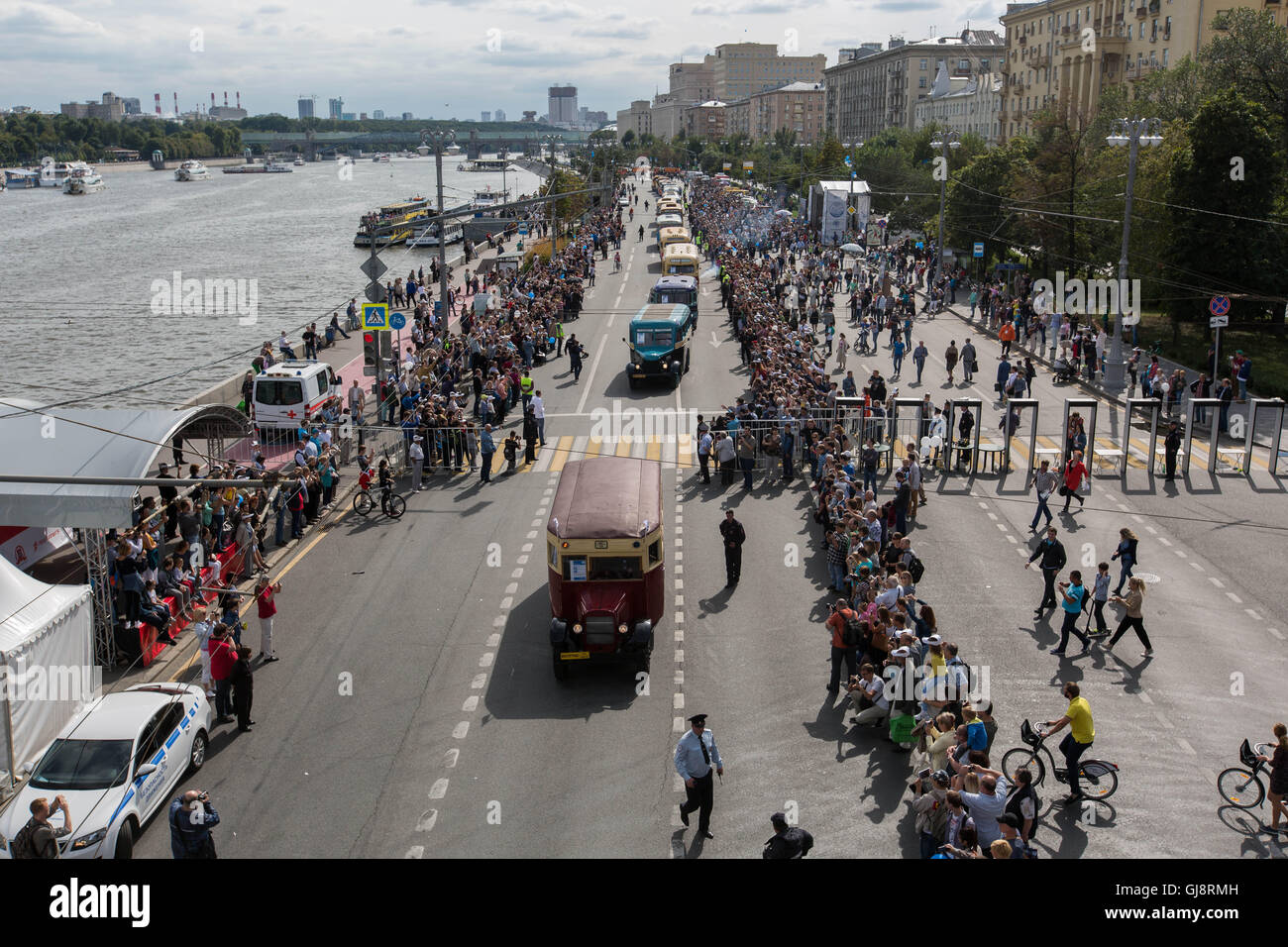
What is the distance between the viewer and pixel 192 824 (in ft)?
34.4

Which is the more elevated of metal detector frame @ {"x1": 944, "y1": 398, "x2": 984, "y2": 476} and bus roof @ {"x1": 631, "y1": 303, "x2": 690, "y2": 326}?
bus roof @ {"x1": 631, "y1": 303, "x2": 690, "y2": 326}

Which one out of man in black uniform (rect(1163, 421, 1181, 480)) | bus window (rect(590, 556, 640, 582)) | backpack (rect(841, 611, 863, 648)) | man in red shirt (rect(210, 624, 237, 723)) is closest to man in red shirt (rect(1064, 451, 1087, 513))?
man in black uniform (rect(1163, 421, 1181, 480))

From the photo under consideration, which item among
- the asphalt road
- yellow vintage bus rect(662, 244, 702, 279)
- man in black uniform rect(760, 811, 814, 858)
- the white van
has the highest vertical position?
yellow vintage bus rect(662, 244, 702, 279)

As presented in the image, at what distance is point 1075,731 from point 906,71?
150 meters

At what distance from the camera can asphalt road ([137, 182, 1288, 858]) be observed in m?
11.9

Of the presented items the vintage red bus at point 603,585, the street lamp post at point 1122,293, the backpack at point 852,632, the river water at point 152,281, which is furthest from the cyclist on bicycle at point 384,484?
the street lamp post at point 1122,293

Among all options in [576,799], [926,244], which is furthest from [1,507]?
[926,244]

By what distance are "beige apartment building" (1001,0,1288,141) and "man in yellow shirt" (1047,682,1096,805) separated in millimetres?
54170

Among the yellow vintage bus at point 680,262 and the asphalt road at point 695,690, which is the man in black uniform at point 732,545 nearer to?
the asphalt road at point 695,690

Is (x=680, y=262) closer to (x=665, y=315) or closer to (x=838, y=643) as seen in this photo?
(x=665, y=315)

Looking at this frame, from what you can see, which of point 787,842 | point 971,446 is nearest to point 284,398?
point 971,446

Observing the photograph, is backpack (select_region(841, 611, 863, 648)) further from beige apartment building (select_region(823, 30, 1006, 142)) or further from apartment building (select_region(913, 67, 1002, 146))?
beige apartment building (select_region(823, 30, 1006, 142))

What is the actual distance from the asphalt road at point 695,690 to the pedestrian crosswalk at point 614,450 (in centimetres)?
290
